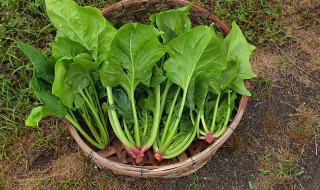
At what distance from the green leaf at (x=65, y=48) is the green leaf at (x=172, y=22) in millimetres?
365

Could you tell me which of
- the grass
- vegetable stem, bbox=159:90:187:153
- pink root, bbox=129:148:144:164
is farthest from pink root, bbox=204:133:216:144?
the grass

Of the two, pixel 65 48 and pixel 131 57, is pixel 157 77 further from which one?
pixel 65 48

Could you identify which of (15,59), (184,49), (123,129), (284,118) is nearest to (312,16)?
(284,118)

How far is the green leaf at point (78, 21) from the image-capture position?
170 centimetres

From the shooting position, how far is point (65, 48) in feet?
5.63

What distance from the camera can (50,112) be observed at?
5.73 feet

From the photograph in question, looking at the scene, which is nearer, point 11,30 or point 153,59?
point 153,59

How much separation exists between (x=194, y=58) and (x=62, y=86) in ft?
1.76

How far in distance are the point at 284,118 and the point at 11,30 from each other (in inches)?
61.9

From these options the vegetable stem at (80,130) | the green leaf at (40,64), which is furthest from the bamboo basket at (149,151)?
the green leaf at (40,64)

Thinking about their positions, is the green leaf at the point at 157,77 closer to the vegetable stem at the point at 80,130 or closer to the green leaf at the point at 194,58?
the green leaf at the point at 194,58

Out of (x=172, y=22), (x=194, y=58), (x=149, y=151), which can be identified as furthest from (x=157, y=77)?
(x=149, y=151)

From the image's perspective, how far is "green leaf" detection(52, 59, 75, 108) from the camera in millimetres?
1604

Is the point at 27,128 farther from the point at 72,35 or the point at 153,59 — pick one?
the point at 153,59
